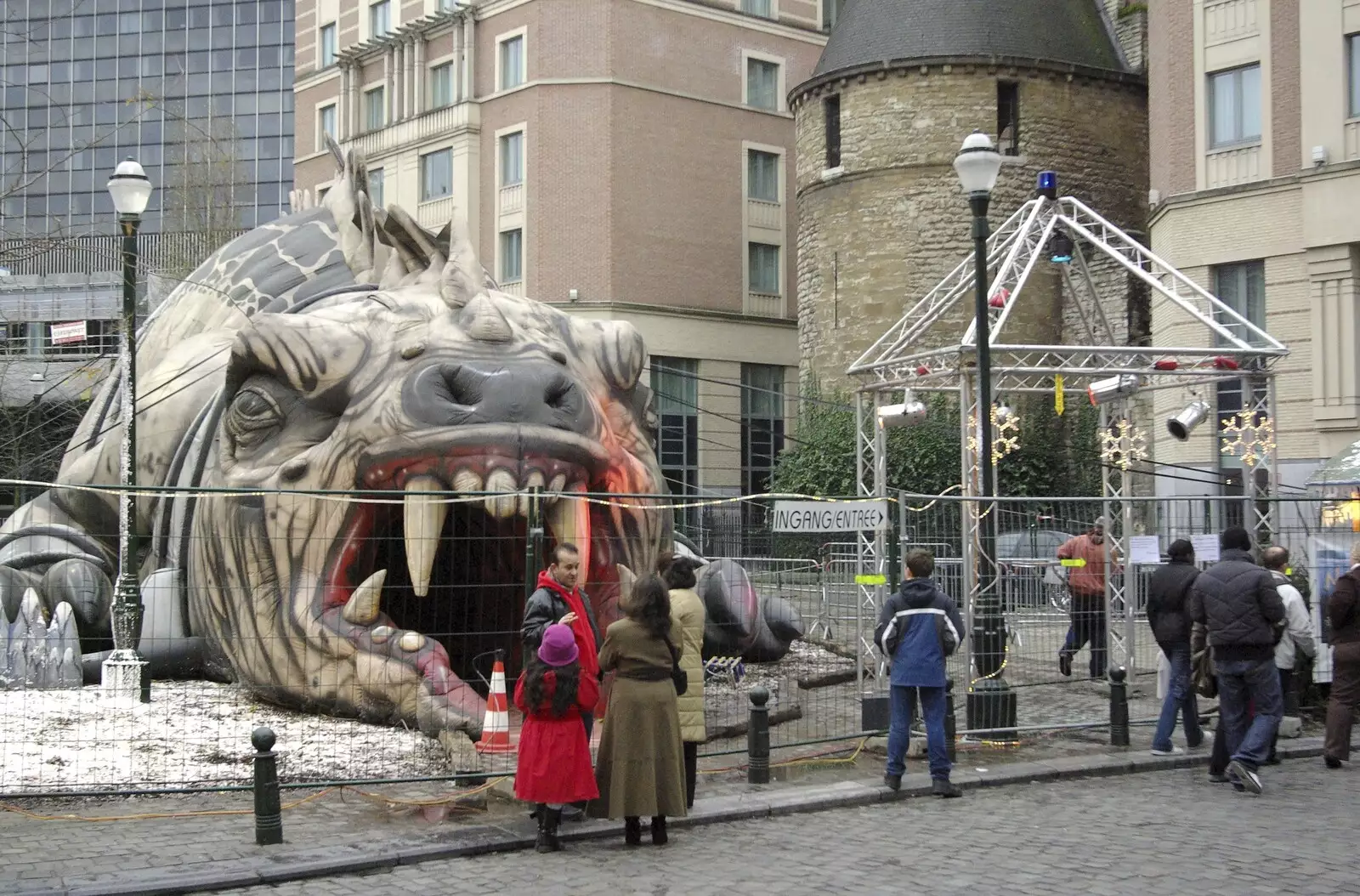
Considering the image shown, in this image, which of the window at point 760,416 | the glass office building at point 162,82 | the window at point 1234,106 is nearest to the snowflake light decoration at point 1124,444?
the window at point 1234,106

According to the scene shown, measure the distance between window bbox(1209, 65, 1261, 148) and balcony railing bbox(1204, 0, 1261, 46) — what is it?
0.62m

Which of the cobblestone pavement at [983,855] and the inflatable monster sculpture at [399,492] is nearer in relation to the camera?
the cobblestone pavement at [983,855]

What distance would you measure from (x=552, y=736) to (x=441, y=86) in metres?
44.8

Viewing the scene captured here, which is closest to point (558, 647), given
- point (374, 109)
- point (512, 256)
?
point (512, 256)

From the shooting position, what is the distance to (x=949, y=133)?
127 ft

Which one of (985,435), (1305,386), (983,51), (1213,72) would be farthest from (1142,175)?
(985,435)

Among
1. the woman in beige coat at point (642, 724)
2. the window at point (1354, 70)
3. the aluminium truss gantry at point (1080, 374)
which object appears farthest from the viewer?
the window at point (1354, 70)

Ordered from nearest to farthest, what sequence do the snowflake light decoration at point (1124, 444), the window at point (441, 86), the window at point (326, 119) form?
the snowflake light decoration at point (1124, 444) < the window at point (441, 86) < the window at point (326, 119)

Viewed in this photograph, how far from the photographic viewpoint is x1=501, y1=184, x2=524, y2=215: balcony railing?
4778 cm

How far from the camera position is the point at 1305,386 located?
92.1ft

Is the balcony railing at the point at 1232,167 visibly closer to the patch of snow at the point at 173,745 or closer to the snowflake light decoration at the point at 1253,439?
the snowflake light decoration at the point at 1253,439

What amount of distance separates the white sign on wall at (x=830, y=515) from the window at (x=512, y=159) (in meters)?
36.7

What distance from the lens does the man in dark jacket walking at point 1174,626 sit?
11680mm

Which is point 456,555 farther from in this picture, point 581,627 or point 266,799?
point 266,799
